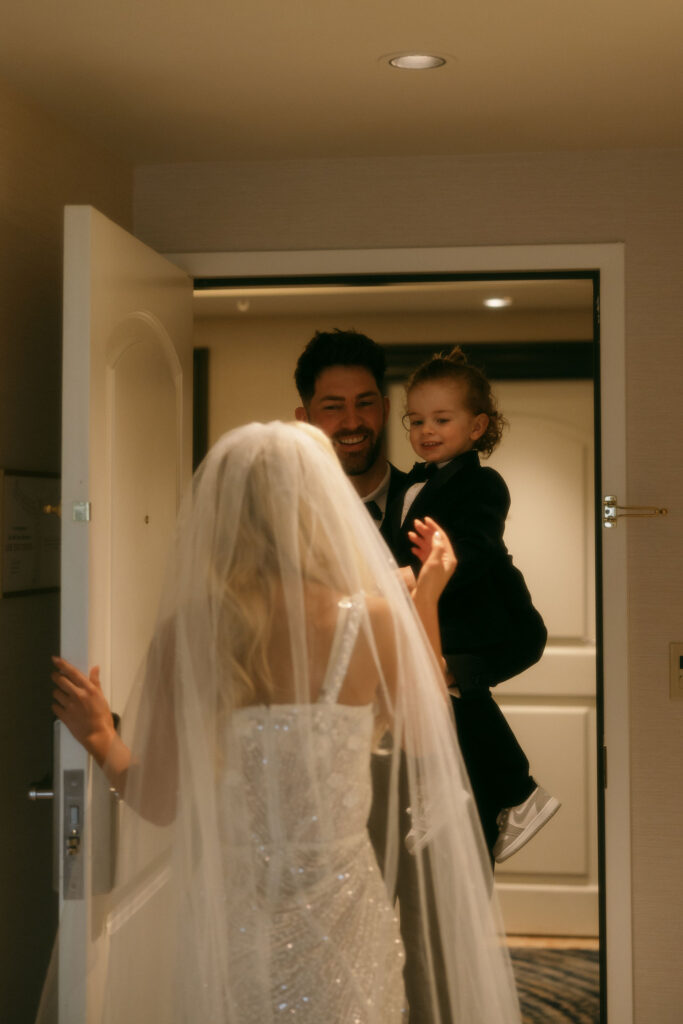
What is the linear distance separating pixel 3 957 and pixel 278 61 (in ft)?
6.31

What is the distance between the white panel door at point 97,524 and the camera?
2.10m

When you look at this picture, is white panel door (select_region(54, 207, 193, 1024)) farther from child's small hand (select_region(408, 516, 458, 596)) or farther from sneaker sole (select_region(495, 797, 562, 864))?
sneaker sole (select_region(495, 797, 562, 864))

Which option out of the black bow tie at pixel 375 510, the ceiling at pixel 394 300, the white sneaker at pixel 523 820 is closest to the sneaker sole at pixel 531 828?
the white sneaker at pixel 523 820

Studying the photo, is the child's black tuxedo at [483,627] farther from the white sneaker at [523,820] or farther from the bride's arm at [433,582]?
the bride's arm at [433,582]

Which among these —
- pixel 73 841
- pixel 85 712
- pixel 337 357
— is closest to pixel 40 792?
pixel 73 841

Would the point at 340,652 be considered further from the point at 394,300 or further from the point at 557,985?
the point at 394,300

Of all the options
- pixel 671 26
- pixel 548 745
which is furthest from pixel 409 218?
pixel 548 745

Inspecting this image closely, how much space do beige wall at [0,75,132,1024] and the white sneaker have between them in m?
1.07

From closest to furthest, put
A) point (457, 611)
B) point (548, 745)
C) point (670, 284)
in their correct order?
point (457, 611), point (670, 284), point (548, 745)

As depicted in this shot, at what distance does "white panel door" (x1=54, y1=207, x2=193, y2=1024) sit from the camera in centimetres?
210

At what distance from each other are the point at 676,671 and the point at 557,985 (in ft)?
5.05

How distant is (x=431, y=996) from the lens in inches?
72.6

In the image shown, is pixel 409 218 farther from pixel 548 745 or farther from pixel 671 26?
pixel 548 745

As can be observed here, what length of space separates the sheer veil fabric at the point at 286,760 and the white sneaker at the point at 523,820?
0.90 meters
